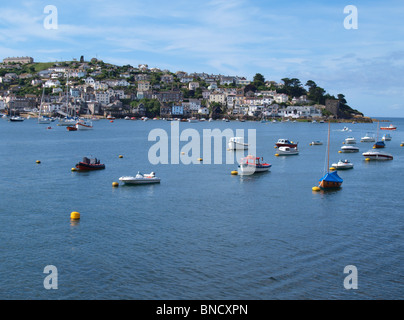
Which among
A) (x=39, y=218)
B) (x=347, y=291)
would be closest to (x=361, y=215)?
(x=347, y=291)

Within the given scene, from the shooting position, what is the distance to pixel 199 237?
68.9 feet

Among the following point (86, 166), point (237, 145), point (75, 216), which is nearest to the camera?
point (75, 216)

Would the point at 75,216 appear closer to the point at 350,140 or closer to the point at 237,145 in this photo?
the point at 237,145

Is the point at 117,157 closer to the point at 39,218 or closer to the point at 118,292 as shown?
the point at 39,218

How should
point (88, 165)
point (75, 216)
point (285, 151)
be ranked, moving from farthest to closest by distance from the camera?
point (285, 151), point (88, 165), point (75, 216)

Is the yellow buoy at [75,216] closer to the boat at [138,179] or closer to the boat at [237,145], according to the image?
the boat at [138,179]

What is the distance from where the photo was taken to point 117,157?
52469 millimetres

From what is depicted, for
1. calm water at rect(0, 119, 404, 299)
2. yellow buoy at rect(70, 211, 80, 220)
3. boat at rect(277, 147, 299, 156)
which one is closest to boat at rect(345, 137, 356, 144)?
boat at rect(277, 147, 299, 156)

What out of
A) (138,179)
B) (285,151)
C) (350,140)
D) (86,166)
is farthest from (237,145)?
(138,179)

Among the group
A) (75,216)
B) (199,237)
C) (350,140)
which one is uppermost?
(350,140)

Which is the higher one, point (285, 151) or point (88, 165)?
point (285, 151)

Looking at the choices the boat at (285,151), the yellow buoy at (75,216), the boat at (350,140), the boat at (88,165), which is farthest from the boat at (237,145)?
the yellow buoy at (75,216)

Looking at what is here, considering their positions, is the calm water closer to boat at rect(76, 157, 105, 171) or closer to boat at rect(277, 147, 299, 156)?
boat at rect(76, 157, 105, 171)
